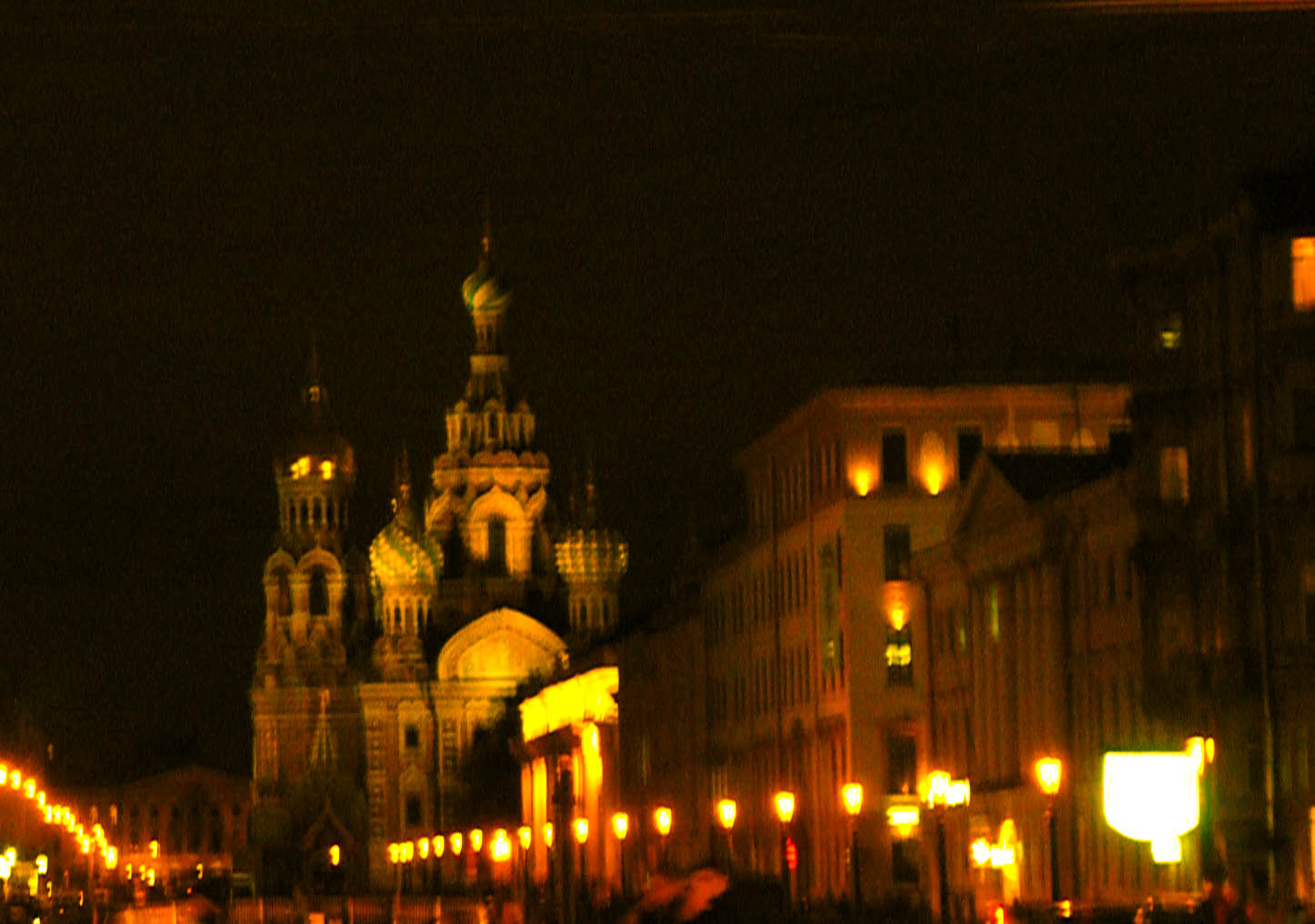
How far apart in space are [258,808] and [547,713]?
45300 millimetres

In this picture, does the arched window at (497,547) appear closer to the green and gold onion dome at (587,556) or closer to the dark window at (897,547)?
the green and gold onion dome at (587,556)

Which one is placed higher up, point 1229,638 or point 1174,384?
point 1174,384

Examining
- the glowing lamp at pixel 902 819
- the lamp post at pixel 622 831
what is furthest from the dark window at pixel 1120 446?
the lamp post at pixel 622 831

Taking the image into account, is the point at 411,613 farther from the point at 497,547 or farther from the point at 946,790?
the point at 946,790

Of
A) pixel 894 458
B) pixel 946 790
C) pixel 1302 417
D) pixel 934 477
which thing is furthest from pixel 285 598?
pixel 1302 417

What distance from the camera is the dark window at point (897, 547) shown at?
7350 centimetres

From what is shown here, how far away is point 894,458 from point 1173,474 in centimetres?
2533

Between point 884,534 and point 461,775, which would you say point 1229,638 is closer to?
point 884,534

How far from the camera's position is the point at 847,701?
73.5 metres

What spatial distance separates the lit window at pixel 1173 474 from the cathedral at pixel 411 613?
119m

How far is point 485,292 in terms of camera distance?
18288cm

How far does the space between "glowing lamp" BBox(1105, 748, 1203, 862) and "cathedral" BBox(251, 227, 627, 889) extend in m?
143

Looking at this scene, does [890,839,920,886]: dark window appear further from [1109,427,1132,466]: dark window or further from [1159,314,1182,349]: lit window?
[1159,314,1182,349]: lit window

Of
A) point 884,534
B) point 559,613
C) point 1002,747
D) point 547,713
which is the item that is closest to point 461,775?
point 559,613
